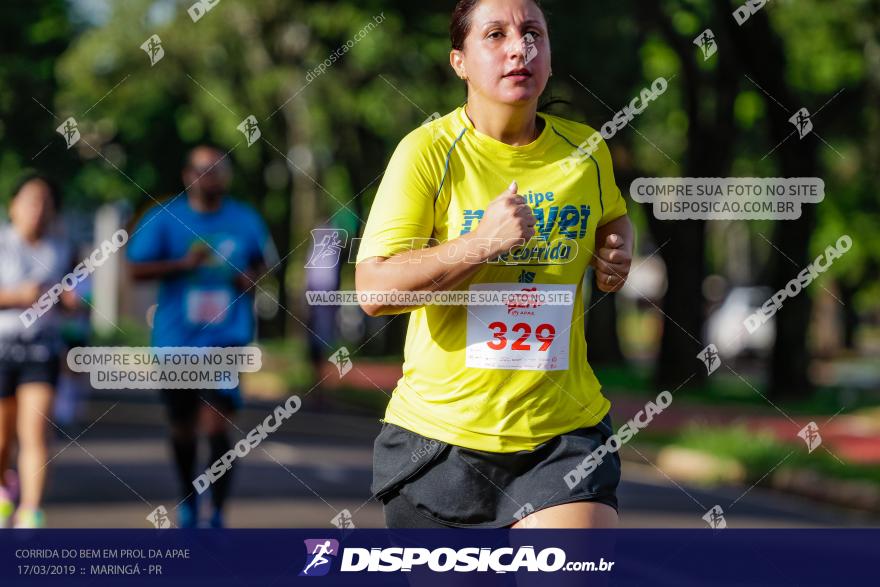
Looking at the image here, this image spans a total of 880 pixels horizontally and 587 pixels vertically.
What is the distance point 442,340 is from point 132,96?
28182 mm

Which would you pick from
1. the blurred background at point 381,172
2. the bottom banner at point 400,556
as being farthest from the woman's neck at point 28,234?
the bottom banner at point 400,556

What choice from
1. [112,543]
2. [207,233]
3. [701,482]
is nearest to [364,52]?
[701,482]

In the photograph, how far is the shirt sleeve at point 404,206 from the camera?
10.6 ft

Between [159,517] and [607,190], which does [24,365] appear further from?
[607,190]

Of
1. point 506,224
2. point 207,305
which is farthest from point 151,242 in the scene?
point 506,224

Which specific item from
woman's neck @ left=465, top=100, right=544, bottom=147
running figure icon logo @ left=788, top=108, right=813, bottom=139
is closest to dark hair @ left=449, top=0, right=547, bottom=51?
woman's neck @ left=465, top=100, right=544, bottom=147

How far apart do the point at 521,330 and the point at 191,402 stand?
397cm

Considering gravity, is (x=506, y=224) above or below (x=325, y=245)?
below

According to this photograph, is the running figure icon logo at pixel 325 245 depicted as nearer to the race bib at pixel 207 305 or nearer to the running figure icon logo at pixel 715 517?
the race bib at pixel 207 305

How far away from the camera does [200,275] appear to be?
23.5ft

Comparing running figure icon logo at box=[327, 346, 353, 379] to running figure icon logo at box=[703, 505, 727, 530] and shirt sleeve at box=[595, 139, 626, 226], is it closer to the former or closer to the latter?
running figure icon logo at box=[703, 505, 727, 530]

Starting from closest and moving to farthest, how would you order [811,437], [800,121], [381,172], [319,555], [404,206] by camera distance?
[404,206], [319,555], [811,437], [800,121], [381,172]

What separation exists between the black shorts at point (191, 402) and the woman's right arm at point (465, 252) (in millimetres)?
3859

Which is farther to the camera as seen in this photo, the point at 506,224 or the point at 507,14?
the point at 507,14
